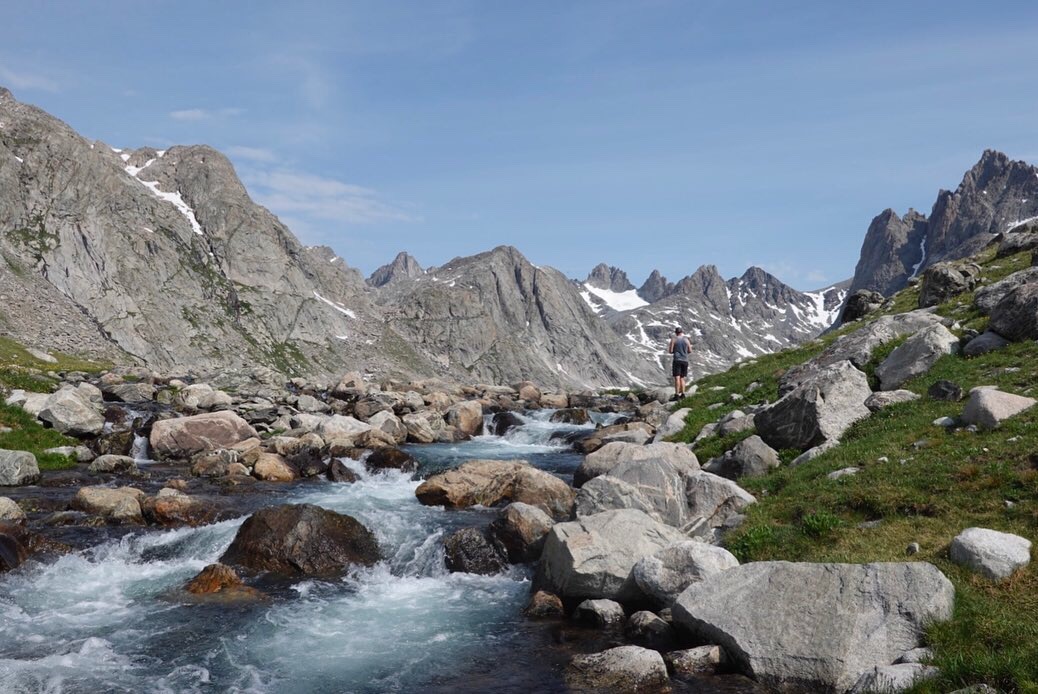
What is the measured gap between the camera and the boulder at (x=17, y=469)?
26781 mm

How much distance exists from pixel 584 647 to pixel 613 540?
3161 mm

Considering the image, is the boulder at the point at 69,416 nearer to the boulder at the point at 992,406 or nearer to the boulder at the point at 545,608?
the boulder at the point at 545,608

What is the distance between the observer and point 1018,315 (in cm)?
2233

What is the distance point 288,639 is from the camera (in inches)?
588

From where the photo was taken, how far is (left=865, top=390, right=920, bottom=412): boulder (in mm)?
21156

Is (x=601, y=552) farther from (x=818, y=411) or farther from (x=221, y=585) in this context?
(x=221, y=585)

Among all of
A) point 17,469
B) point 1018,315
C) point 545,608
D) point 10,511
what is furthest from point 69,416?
point 1018,315

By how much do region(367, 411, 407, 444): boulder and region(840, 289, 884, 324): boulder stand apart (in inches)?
1396

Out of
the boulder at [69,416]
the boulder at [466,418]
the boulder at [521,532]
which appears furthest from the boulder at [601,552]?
the boulder at [466,418]

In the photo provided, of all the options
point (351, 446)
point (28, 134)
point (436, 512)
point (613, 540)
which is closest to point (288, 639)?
point (613, 540)

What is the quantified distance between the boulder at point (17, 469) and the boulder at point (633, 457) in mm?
23529

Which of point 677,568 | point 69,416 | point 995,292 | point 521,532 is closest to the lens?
point 677,568

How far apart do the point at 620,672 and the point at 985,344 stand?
1915 cm

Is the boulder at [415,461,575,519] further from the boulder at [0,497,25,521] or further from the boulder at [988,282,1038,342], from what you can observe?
the boulder at [988,282,1038,342]
